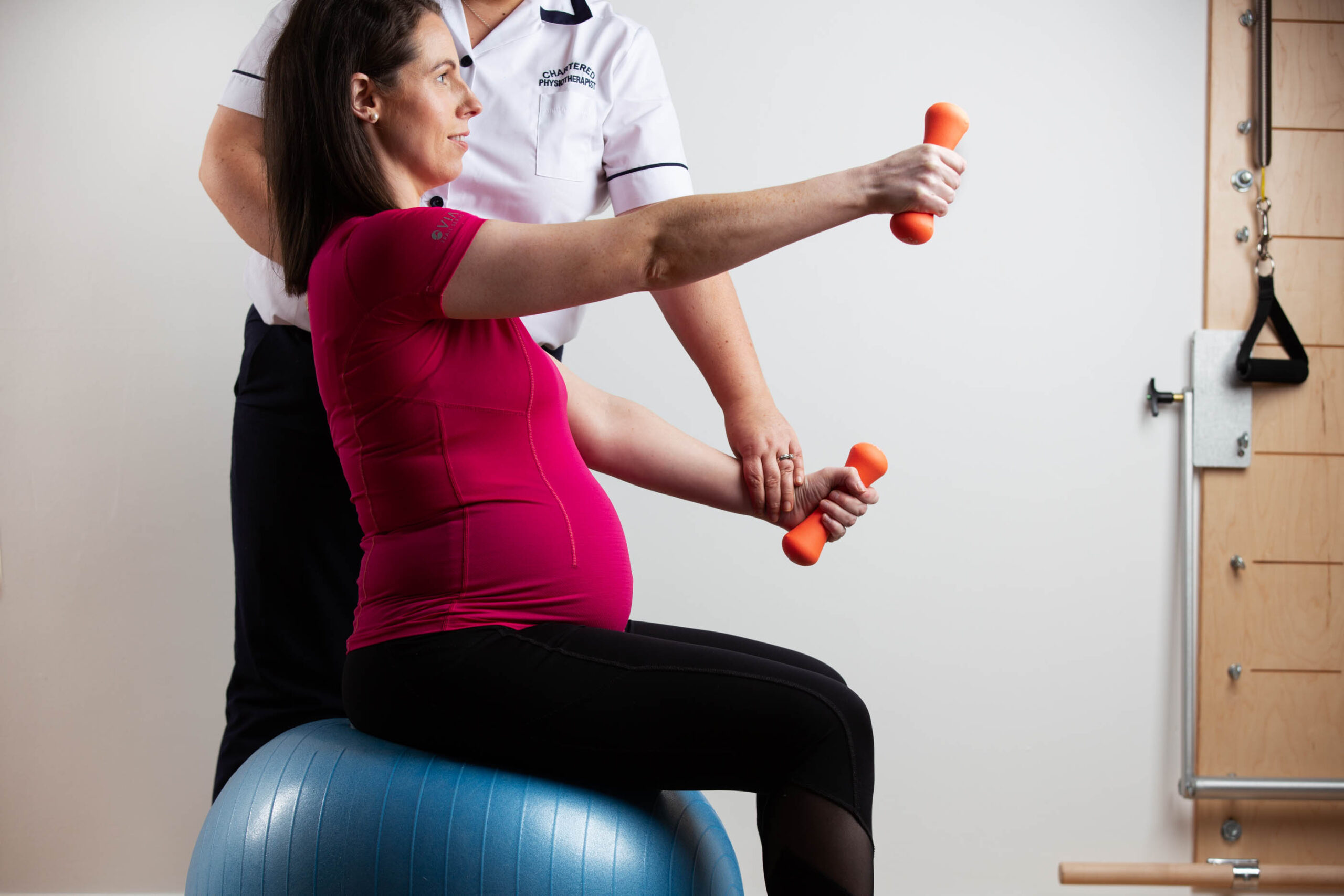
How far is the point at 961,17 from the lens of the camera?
217cm

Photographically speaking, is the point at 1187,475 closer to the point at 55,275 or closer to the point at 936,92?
the point at 936,92

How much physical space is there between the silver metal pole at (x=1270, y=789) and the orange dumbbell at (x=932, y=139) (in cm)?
180

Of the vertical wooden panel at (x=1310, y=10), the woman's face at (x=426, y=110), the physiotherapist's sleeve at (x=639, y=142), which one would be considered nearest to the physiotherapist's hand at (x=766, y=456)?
the physiotherapist's sleeve at (x=639, y=142)

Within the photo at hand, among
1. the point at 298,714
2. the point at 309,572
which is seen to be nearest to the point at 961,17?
the point at 309,572

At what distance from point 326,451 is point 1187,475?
1.83 m

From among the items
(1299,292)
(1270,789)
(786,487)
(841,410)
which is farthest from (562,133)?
(1270,789)

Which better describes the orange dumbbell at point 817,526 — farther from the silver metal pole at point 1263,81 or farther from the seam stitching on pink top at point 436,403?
the silver metal pole at point 1263,81

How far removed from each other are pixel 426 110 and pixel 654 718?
26.2 inches


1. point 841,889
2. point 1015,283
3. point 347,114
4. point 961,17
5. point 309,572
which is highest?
point 961,17

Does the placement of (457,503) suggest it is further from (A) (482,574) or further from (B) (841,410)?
(B) (841,410)

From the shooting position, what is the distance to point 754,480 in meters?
1.20

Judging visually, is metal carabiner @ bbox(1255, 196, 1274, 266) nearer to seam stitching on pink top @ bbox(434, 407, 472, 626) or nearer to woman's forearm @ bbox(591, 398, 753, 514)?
woman's forearm @ bbox(591, 398, 753, 514)

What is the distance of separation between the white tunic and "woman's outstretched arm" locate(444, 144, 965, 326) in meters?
0.52

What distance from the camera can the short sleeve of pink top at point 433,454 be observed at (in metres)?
0.87
